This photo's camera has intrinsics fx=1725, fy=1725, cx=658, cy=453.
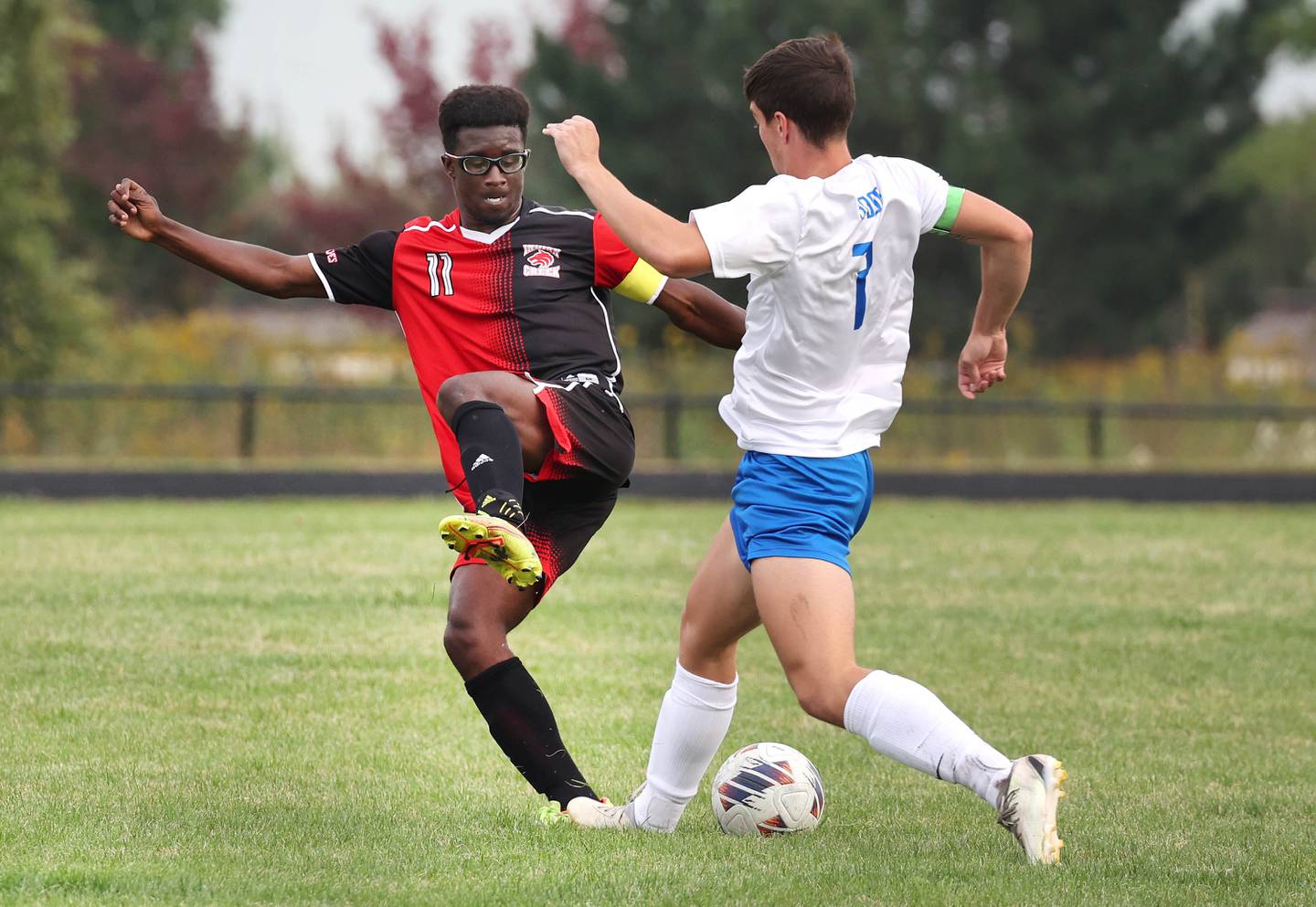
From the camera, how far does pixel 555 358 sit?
5188 mm

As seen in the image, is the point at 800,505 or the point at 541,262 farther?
the point at 541,262

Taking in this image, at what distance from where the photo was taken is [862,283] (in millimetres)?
4262

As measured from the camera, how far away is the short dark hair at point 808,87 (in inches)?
163

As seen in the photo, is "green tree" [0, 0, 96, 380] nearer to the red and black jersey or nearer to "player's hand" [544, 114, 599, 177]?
the red and black jersey

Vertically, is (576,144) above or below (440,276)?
above

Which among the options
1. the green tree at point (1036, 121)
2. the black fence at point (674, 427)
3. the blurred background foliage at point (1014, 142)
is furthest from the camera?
the green tree at point (1036, 121)

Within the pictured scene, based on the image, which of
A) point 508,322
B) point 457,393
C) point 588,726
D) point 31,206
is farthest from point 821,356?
point 31,206

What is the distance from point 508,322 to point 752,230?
1.35 metres

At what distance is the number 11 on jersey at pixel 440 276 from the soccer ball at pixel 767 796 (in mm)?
1662

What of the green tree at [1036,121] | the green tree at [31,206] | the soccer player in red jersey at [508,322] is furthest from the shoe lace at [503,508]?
the green tree at [1036,121]

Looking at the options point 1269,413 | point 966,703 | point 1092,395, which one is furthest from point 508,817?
point 1092,395

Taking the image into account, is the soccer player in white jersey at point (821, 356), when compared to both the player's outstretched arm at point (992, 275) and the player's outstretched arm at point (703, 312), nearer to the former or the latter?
the player's outstretched arm at point (992, 275)

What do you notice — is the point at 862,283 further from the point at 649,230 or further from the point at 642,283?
the point at 642,283

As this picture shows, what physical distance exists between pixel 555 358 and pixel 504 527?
2.93 feet
